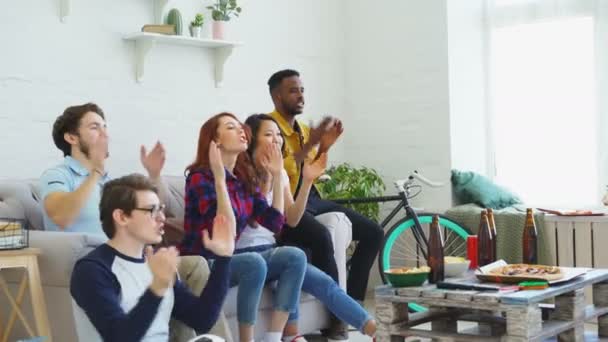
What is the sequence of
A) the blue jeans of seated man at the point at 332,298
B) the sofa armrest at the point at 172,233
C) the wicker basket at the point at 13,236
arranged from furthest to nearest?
the sofa armrest at the point at 172,233, the blue jeans of seated man at the point at 332,298, the wicker basket at the point at 13,236

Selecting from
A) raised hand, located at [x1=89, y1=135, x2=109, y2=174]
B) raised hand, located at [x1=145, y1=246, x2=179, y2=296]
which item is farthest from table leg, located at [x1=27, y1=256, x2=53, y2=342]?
raised hand, located at [x1=145, y1=246, x2=179, y2=296]

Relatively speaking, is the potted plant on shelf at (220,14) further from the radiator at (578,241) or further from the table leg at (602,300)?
the table leg at (602,300)

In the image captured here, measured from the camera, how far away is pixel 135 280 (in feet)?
8.41

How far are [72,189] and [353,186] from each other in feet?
7.71

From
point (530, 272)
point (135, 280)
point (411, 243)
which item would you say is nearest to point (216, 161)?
point (135, 280)

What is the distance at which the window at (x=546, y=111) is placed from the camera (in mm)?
5434

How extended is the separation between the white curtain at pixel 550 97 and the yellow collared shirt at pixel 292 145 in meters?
1.74

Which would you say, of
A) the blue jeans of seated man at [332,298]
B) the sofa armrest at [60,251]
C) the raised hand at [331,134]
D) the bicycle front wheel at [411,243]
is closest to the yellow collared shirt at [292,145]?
the raised hand at [331,134]

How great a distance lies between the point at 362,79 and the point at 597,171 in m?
1.60

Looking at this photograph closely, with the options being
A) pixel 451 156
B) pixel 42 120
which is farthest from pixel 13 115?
pixel 451 156

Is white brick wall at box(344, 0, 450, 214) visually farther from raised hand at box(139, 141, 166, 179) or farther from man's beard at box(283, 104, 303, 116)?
raised hand at box(139, 141, 166, 179)

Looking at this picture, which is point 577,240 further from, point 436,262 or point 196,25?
point 196,25

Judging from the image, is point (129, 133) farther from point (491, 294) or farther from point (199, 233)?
point (491, 294)

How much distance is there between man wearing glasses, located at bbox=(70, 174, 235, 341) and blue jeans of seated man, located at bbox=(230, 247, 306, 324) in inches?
30.5
